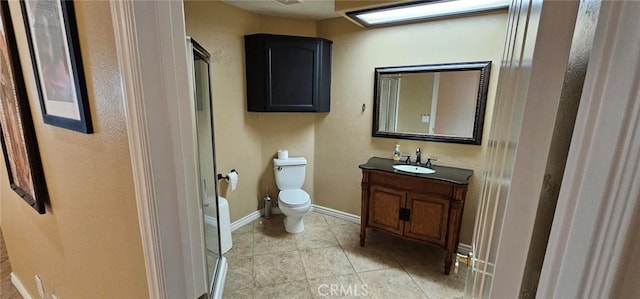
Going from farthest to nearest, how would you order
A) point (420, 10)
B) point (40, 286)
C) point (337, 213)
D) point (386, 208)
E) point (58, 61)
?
point (337, 213) → point (386, 208) → point (420, 10) → point (40, 286) → point (58, 61)

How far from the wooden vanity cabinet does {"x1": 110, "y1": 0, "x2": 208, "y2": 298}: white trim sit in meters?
1.95

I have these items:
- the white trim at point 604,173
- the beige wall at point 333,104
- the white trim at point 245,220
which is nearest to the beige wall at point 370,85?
the beige wall at point 333,104

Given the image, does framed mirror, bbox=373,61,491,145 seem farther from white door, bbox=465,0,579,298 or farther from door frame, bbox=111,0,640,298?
door frame, bbox=111,0,640,298

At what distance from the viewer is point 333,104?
123 inches

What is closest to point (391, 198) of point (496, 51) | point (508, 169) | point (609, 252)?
point (496, 51)

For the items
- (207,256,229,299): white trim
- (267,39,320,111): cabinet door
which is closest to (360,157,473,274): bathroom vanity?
(267,39,320,111): cabinet door

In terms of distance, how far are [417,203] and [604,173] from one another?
208 cm

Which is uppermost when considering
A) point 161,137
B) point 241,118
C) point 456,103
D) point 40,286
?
point 456,103

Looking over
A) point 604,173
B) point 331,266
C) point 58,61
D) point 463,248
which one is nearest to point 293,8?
point 58,61

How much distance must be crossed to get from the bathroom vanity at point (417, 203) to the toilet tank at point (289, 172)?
2.93 ft

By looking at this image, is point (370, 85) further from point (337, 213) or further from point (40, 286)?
point (40, 286)

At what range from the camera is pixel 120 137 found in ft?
2.41

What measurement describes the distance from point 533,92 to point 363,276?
2.16 meters

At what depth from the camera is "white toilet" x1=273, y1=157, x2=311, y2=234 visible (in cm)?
281
